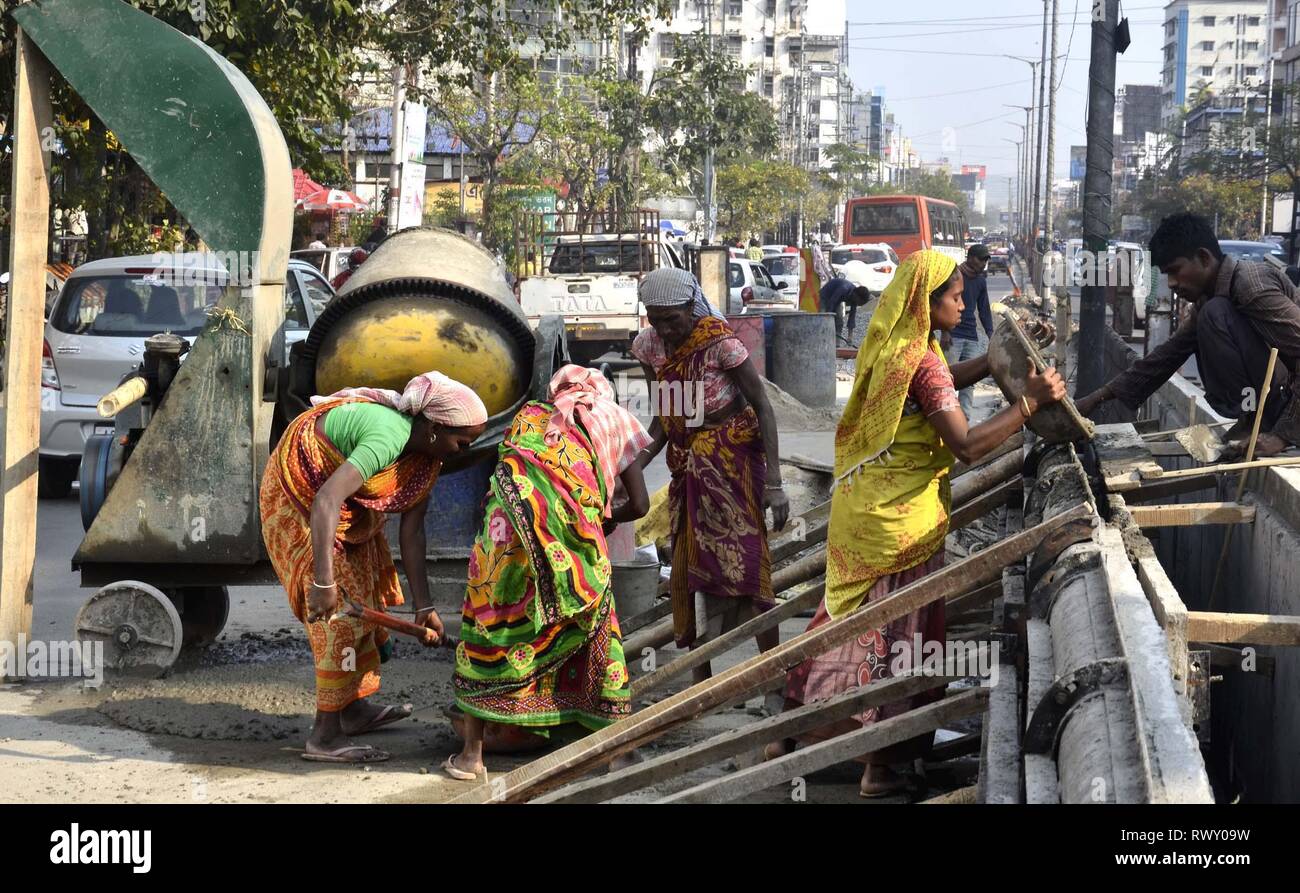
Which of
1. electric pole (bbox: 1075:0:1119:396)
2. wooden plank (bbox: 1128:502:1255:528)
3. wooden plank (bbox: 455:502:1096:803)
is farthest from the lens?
electric pole (bbox: 1075:0:1119:396)

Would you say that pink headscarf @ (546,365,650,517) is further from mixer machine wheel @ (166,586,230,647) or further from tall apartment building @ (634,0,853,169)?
tall apartment building @ (634,0,853,169)

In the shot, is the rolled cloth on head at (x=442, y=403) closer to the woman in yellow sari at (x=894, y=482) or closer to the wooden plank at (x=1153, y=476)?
the woman in yellow sari at (x=894, y=482)

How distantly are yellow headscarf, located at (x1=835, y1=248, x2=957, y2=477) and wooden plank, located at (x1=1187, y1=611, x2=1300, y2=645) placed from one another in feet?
3.59

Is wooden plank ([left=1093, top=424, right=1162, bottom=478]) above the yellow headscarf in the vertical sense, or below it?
below

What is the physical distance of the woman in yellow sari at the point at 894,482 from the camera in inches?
175

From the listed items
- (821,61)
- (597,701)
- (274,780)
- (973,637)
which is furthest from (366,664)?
(821,61)

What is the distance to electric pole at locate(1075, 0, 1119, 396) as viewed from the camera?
1027 cm

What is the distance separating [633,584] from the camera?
6.72m

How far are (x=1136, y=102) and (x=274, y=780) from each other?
532ft

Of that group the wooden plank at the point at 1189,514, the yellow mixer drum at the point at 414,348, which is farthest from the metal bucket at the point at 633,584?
the wooden plank at the point at 1189,514

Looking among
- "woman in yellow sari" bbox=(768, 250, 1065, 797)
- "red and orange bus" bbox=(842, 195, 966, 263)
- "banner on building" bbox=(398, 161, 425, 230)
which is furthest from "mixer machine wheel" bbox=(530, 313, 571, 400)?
"red and orange bus" bbox=(842, 195, 966, 263)

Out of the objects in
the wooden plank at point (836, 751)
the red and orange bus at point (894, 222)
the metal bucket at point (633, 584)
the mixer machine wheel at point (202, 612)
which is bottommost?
the mixer machine wheel at point (202, 612)

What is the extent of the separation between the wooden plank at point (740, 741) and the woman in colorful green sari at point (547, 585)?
88 centimetres

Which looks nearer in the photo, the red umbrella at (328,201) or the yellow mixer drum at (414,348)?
the yellow mixer drum at (414,348)
